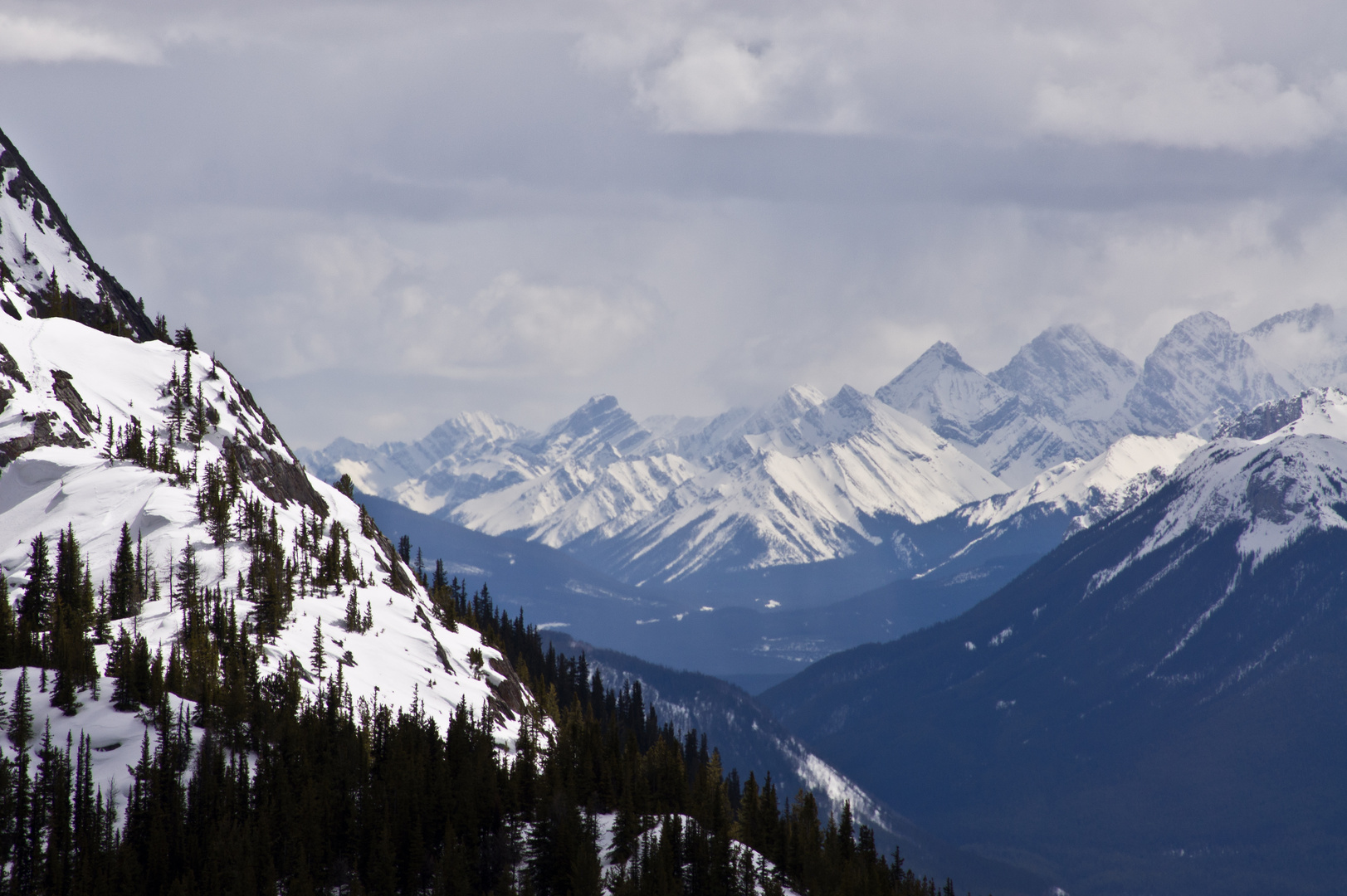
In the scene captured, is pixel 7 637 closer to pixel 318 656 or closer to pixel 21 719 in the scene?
pixel 21 719

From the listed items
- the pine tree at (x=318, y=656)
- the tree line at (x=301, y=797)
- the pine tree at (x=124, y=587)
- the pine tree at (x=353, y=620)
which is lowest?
the tree line at (x=301, y=797)

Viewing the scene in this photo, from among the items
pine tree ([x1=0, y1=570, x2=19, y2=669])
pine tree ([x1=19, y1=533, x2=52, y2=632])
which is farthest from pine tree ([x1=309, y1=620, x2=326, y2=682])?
pine tree ([x1=0, y1=570, x2=19, y2=669])

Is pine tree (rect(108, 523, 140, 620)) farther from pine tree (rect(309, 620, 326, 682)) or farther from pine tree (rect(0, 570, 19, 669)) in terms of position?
pine tree (rect(309, 620, 326, 682))

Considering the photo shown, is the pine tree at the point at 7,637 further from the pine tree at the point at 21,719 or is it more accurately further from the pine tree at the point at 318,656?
the pine tree at the point at 318,656

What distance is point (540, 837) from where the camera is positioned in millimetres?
135500

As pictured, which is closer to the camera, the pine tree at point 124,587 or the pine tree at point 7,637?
the pine tree at point 7,637

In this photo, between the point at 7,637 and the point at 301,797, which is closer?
the point at 301,797

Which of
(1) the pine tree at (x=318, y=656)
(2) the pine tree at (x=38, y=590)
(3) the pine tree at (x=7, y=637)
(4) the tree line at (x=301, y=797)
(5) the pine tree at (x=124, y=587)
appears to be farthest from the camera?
(5) the pine tree at (x=124, y=587)

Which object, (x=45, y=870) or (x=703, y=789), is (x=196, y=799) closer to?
(x=45, y=870)

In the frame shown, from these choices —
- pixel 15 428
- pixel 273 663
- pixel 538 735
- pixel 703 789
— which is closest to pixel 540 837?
pixel 703 789

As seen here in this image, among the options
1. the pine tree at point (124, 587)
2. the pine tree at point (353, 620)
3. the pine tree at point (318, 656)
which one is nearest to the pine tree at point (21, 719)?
the pine tree at point (124, 587)

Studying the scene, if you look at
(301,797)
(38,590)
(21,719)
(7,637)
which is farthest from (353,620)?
(21,719)

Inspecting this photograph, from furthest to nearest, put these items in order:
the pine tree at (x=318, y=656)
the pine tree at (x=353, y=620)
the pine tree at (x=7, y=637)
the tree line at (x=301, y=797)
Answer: the pine tree at (x=353, y=620) → the pine tree at (x=318, y=656) → the pine tree at (x=7, y=637) → the tree line at (x=301, y=797)

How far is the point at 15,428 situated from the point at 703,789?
109 metres
